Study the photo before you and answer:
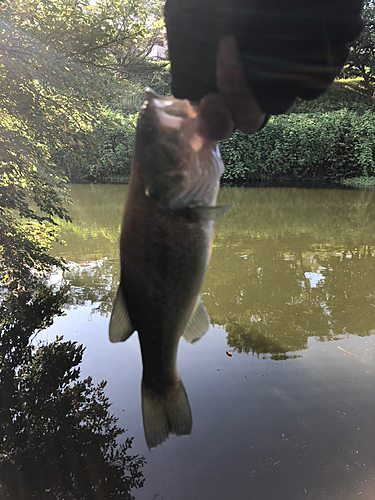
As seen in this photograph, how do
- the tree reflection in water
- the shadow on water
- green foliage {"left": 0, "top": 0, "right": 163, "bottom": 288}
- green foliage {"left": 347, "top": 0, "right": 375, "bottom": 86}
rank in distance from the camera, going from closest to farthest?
1. the tree reflection in water
2. green foliage {"left": 0, "top": 0, "right": 163, "bottom": 288}
3. the shadow on water
4. green foliage {"left": 347, "top": 0, "right": 375, "bottom": 86}

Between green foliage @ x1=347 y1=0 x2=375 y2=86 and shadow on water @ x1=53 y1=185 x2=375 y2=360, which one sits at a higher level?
green foliage @ x1=347 y1=0 x2=375 y2=86

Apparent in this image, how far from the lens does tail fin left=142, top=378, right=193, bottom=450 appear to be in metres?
0.86

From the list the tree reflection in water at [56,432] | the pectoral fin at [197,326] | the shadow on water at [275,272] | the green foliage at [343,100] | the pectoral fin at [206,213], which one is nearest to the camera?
the pectoral fin at [206,213]

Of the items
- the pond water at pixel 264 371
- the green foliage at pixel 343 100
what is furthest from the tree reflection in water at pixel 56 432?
the green foliage at pixel 343 100

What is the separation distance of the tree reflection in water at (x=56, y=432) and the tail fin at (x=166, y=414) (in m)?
2.60

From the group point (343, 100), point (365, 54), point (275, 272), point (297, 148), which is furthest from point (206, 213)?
point (343, 100)

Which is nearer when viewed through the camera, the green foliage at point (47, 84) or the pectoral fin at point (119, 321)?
the pectoral fin at point (119, 321)

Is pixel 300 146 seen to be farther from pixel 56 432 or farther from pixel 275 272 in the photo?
pixel 56 432

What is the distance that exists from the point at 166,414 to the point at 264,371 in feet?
12.5

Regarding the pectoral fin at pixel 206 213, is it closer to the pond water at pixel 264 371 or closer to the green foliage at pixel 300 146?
the pond water at pixel 264 371

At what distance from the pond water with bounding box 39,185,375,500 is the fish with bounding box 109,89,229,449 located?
257cm

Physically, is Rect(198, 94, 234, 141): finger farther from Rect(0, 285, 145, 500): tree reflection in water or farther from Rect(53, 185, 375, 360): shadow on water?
Rect(0, 285, 145, 500): tree reflection in water

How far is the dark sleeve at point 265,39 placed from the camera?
0.82 metres

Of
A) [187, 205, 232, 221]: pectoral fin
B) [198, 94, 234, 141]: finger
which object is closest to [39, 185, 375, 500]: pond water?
[187, 205, 232, 221]: pectoral fin
